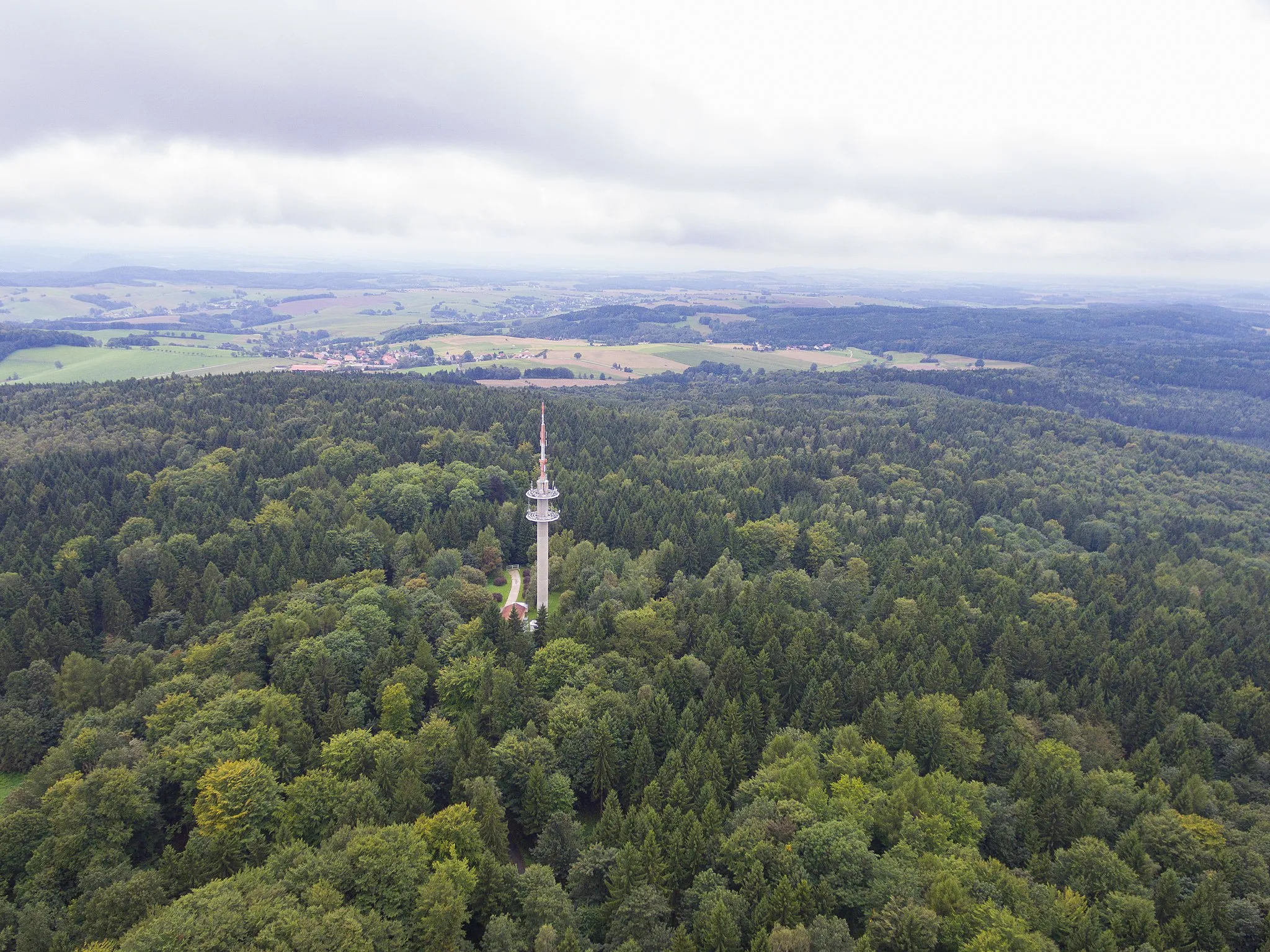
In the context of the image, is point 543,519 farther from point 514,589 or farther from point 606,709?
point 606,709

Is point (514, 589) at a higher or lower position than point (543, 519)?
lower

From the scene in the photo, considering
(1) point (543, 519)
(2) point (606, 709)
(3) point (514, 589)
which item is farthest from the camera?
(3) point (514, 589)

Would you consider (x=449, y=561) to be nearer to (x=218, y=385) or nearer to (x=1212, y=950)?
(x=1212, y=950)

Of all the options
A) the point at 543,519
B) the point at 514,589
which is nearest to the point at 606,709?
the point at 543,519

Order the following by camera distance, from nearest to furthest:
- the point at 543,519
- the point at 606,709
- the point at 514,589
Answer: the point at 606,709
the point at 543,519
the point at 514,589

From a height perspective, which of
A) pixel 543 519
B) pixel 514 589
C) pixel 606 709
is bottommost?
pixel 514 589

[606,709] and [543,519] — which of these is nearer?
[606,709]
